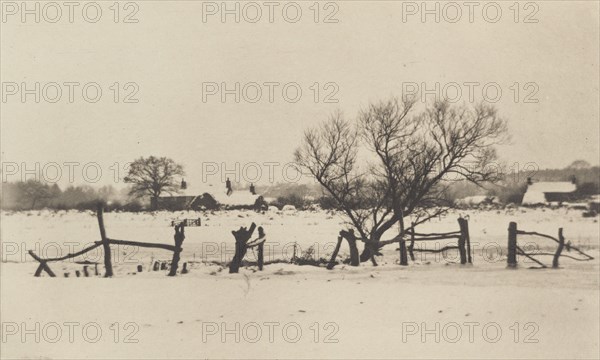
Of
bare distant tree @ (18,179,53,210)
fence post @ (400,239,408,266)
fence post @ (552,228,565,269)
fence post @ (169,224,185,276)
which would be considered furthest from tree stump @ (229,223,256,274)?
fence post @ (552,228,565,269)

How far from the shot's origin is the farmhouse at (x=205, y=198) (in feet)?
31.9

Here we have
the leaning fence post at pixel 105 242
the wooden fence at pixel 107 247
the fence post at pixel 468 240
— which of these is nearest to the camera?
the wooden fence at pixel 107 247

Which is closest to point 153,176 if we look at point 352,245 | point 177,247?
Result: point 177,247

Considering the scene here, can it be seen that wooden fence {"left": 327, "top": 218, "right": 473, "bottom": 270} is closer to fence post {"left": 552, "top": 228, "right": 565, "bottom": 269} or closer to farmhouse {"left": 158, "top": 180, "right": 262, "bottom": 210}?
fence post {"left": 552, "top": 228, "right": 565, "bottom": 269}

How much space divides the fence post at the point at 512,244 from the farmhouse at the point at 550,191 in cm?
85

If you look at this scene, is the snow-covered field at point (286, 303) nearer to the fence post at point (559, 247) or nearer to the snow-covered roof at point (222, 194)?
the fence post at point (559, 247)

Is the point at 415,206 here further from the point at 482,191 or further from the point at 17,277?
the point at 17,277

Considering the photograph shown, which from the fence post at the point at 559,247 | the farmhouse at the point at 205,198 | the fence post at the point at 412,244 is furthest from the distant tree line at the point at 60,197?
the fence post at the point at 559,247

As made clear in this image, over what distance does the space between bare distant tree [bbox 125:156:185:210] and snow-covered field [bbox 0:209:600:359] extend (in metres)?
0.56

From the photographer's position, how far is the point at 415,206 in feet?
38.6

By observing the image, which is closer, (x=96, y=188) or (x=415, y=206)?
(x=96, y=188)

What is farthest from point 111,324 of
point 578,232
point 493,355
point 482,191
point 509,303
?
point 578,232

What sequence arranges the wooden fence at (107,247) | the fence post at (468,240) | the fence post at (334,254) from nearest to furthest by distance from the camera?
the wooden fence at (107,247)
the fence post at (468,240)
the fence post at (334,254)

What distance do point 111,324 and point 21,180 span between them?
140 inches
